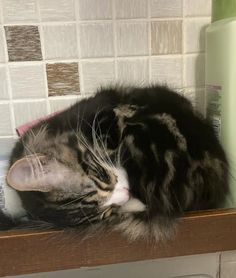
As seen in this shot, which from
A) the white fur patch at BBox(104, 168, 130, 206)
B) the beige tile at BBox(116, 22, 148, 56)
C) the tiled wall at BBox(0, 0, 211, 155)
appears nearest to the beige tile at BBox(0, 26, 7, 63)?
the tiled wall at BBox(0, 0, 211, 155)

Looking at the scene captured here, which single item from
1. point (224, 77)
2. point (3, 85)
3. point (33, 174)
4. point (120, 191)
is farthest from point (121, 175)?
point (3, 85)

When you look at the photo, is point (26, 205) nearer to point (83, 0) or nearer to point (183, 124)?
point (183, 124)

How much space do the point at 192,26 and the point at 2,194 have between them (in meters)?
0.54

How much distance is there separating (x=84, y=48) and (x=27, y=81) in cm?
14

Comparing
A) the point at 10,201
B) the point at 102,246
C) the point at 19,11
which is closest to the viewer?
the point at 102,246

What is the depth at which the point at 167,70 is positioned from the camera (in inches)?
32.8

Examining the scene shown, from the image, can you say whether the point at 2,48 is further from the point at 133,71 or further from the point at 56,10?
the point at 133,71

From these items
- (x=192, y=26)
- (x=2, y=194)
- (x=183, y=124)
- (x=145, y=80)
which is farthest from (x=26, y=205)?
(x=192, y=26)

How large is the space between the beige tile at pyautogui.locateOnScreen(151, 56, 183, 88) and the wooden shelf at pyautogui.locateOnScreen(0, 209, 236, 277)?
1.24ft

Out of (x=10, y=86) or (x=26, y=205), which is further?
(x=10, y=86)

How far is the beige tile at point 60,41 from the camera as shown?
2.56 feet

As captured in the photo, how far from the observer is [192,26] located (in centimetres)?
82

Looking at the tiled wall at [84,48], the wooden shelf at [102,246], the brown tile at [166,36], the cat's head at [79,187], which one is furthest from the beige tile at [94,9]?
the wooden shelf at [102,246]

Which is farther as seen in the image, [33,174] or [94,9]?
[94,9]
